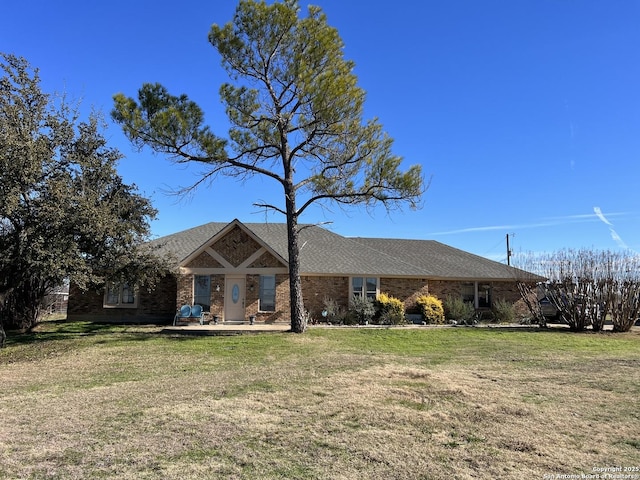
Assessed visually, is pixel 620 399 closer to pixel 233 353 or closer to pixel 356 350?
pixel 356 350

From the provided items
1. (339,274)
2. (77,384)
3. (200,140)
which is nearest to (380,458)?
(77,384)

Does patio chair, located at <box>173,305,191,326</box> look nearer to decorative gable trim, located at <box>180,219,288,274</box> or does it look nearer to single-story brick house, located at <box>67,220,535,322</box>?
single-story brick house, located at <box>67,220,535,322</box>

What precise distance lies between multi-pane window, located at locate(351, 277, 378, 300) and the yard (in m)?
9.71

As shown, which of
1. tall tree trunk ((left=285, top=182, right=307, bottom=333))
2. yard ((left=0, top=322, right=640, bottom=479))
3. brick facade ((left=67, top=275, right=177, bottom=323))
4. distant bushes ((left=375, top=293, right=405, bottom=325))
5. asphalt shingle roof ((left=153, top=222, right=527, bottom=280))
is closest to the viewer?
yard ((left=0, top=322, right=640, bottom=479))

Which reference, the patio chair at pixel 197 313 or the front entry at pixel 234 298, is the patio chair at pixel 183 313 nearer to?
the patio chair at pixel 197 313

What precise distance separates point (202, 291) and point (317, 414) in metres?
16.4

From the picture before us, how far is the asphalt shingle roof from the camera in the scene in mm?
24047

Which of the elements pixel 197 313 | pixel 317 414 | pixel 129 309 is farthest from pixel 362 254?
pixel 317 414

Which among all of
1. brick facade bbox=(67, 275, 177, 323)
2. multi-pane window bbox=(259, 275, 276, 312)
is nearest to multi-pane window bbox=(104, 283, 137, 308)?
brick facade bbox=(67, 275, 177, 323)

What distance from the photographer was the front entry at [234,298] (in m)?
22.3

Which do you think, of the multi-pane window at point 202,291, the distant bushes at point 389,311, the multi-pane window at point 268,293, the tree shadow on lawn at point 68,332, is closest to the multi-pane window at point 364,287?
the distant bushes at point 389,311

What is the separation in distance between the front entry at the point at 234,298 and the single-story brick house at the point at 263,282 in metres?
0.05

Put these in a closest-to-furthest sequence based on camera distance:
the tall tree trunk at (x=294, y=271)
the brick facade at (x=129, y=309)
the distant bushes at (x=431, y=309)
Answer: the tall tree trunk at (x=294, y=271) → the brick facade at (x=129, y=309) → the distant bushes at (x=431, y=309)

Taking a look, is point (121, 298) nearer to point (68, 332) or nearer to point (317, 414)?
point (68, 332)
